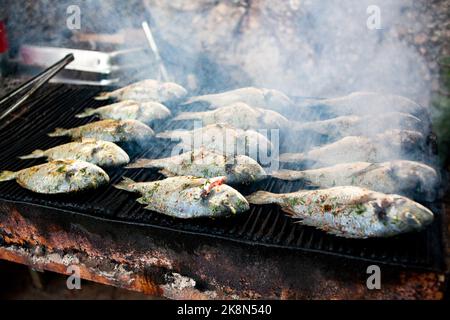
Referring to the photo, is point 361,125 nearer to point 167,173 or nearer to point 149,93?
point 167,173

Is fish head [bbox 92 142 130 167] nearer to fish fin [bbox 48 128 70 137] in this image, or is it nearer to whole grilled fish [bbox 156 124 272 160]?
whole grilled fish [bbox 156 124 272 160]

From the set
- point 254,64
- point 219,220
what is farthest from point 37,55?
point 219,220

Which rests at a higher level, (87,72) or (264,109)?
(87,72)

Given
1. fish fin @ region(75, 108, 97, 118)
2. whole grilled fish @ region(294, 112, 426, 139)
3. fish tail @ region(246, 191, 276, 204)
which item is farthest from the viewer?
fish fin @ region(75, 108, 97, 118)

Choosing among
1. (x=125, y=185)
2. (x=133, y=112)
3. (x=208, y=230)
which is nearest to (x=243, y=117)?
(x=133, y=112)

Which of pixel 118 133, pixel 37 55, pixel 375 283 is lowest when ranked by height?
pixel 375 283
